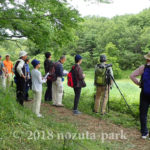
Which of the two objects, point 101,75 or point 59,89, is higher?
point 101,75

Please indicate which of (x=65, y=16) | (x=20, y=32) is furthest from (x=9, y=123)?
(x=20, y=32)

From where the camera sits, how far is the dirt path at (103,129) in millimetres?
4000

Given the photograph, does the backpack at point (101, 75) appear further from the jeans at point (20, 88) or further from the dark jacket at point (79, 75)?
the jeans at point (20, 88)

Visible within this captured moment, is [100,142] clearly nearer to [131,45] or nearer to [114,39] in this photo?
[131,45]

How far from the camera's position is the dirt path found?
13.1 ft

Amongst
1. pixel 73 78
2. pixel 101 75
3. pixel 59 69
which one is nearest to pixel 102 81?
pixel 101 75

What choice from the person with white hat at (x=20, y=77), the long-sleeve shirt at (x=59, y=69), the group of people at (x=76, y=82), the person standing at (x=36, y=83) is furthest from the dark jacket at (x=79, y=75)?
the person with white hat at (x=20, y=77)

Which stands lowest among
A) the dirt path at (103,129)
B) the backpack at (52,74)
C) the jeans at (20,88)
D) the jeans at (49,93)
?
the dirt path at (103,129)

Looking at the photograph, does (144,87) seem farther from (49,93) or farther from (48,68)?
(49,93)

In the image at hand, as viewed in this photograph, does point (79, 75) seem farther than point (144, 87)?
Yes

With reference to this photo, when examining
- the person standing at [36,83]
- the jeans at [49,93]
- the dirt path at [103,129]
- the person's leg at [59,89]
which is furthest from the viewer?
the jeans at [49,93]

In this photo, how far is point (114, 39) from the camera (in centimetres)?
5856

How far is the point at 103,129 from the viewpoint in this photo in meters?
4.73

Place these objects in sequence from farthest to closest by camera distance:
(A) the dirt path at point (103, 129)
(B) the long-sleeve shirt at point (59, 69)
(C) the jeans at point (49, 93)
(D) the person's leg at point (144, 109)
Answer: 1. (C) the jeans at point (49, 93)
2. (B) the long-sleeve shirt at point (59, 69)
3. (D) the person's leg at point (144, 109)
4. (A) the dirt path at point (103, 129)
